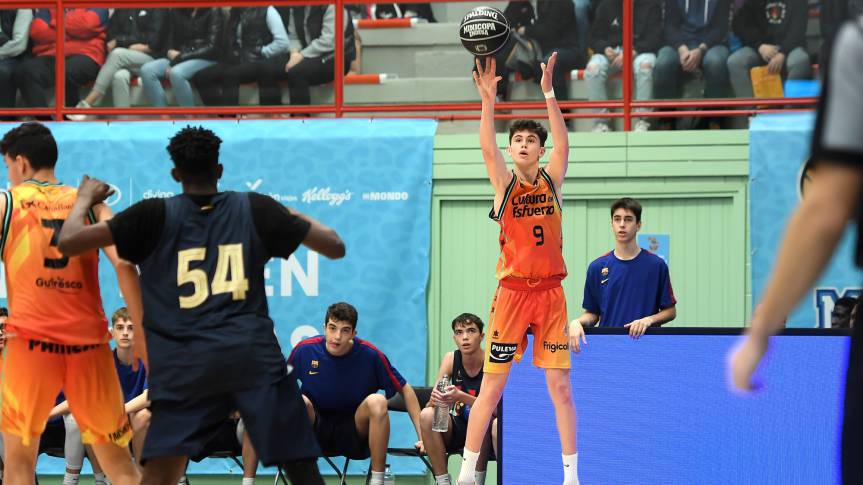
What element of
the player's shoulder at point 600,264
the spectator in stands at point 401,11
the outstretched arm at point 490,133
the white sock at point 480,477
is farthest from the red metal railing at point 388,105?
A: the white sock at point 480,477

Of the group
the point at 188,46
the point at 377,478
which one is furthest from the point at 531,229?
the point at 188,46

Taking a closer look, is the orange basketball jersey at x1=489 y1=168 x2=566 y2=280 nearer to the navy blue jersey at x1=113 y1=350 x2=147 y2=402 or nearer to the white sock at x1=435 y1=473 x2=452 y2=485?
the white sock at x1=435 y1=473 x2=452 y2=485

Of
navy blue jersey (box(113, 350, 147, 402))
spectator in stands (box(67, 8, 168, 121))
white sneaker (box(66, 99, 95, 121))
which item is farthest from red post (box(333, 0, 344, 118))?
navy blue jersey (box(113, 350, 147, 402))

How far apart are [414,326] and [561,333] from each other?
11.0 ft

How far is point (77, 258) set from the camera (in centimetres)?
582

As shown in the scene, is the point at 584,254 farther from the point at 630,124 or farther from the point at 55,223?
the point at 55,223

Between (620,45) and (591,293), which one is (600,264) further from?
(620,45)

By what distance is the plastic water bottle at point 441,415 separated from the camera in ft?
28.6

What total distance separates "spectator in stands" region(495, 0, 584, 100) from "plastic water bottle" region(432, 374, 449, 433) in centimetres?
357

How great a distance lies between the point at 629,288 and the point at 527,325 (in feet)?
4.76

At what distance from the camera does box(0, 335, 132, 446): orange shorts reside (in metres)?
5.67

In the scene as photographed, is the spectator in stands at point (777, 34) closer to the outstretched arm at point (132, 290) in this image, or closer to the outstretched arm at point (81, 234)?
the outstretched arm at point (132, 290)

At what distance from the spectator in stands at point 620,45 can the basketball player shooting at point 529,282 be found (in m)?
3.54

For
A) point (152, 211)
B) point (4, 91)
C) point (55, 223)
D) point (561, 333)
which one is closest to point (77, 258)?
point (55, 223)
